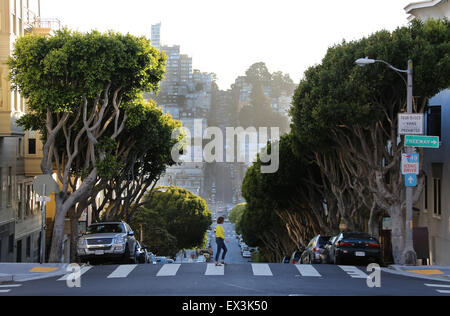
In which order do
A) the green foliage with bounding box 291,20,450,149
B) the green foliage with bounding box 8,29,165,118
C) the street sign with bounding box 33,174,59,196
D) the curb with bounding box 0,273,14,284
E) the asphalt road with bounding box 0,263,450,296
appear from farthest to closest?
the green foliage with bounding box 8,29,165,118 < the green foliage with bounding box 291,20,450,149 < the street sign with bounding box 33,174,59,196 < the curb with bounding box 0,273,14,284 < the asphalt road with bounding box 0,263,450,296

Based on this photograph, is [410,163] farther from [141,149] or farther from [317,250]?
[141,149]

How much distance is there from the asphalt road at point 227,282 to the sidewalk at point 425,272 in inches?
30.0

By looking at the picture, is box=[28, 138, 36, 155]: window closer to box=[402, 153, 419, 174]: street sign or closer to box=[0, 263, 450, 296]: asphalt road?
box=[0, 263, 450, 296]: asphalt road

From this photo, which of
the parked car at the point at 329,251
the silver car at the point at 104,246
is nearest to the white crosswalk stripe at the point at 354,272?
the parked car at the point at 329,251

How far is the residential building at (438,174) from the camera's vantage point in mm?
33250

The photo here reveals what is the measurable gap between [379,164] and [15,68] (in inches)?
618

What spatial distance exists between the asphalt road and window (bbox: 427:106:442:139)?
16013mm

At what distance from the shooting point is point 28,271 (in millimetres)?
19594

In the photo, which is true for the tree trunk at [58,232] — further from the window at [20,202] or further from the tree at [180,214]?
the tree at [180,214]

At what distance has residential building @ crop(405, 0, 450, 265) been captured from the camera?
33.2 metres

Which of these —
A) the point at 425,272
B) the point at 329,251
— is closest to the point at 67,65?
the point at 329,251

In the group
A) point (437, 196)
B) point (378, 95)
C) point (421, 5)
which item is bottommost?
point (437, 196)

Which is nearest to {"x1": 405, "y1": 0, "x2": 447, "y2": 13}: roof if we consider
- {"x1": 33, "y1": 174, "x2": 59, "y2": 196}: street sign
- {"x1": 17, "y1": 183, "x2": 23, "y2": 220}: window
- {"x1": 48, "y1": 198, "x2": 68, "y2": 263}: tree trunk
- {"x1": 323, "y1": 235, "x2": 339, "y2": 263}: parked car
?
{"x1": 323, "y1": 235, "x2": 339, "y2": 263}: parked car

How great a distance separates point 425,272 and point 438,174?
15.4 m
